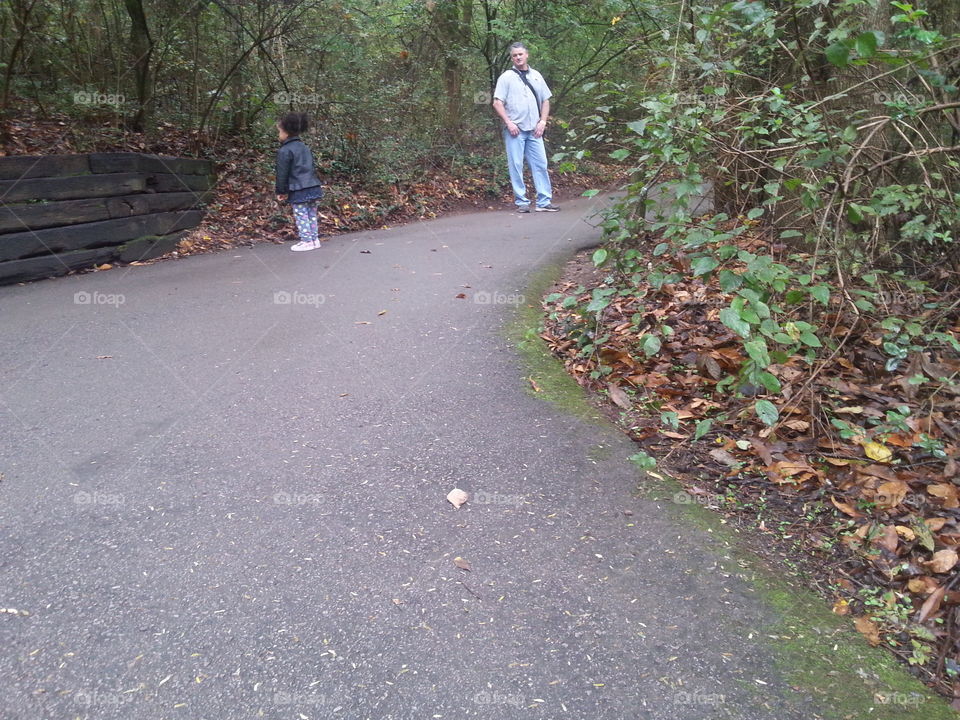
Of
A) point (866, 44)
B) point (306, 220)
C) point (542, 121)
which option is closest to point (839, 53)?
point (866, 44)

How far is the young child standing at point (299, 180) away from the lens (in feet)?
27.0

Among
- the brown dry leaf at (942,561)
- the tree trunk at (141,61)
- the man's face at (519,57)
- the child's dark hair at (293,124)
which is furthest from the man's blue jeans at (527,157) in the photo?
the brown dry leaf at (942,561)

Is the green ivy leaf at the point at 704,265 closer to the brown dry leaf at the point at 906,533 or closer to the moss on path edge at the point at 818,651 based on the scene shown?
the moss on path edge at the point at 818,651

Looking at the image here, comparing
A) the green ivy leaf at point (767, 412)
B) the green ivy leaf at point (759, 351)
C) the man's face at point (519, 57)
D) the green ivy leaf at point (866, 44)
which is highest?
the man's face at point (519, 57)

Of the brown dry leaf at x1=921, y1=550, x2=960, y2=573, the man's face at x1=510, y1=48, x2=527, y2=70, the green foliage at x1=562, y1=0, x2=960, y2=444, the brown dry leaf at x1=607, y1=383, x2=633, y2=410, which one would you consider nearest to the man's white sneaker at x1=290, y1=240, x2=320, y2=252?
the man's face at x1=510, y1=48, x2=527, y2=70

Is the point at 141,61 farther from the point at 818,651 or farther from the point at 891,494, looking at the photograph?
the point at 818,651

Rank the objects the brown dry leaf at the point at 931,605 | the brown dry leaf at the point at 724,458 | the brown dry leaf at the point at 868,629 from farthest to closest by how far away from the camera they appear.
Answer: the brown dry leaf at the point at 724,458 → the brown dry leaf at the point at 931,605 → the brown dry leaf at the point at 868,629

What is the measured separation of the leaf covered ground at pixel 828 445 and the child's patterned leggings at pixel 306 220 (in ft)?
14.0

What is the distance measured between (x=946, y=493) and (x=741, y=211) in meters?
2.58

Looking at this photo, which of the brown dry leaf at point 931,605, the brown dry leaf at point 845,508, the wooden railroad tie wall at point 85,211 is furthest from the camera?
the wooden railroad tie wall at point 85,211

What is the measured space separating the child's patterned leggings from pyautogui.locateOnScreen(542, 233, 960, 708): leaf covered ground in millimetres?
4252

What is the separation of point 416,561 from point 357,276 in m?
4.78

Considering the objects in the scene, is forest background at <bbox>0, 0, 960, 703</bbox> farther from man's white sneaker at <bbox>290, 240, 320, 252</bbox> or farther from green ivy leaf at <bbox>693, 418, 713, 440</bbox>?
man's white sneaker at <bbox>290, 240, 320, 252</bbox>

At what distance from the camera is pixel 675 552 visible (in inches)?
109
